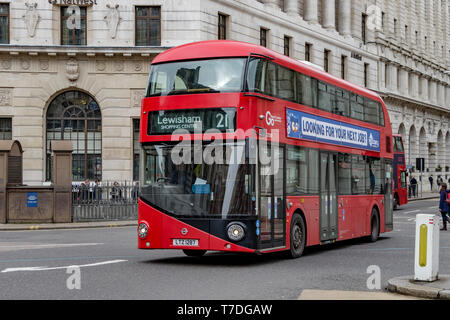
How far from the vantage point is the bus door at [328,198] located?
647 inches

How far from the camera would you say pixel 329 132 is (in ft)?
54.6

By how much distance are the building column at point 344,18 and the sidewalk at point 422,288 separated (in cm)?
4404

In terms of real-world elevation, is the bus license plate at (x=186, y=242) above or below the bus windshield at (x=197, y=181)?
below

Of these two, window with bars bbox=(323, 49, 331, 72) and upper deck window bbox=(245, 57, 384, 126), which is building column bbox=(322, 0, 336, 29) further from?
upper deck window bbox=(245, 57, 384, 126)

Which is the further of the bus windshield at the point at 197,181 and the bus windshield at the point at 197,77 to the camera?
the bus windshield at the point at 197,77

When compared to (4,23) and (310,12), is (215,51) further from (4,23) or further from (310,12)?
(310,12)

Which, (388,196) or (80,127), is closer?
(388,196)

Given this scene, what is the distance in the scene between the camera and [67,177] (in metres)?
27.4

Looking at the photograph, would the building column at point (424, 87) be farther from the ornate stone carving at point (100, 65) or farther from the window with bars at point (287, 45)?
the ornate stone carving at point (100, 65)

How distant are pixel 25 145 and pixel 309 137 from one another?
77.3 ft

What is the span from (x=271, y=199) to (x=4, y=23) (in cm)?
2643

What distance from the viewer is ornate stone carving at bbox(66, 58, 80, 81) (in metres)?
36.2

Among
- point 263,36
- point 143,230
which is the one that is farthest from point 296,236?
point 263,36

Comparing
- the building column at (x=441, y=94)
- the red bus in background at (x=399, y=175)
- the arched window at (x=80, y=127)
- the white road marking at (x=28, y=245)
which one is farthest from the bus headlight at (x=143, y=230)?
the building column at (x=441, y=94)
